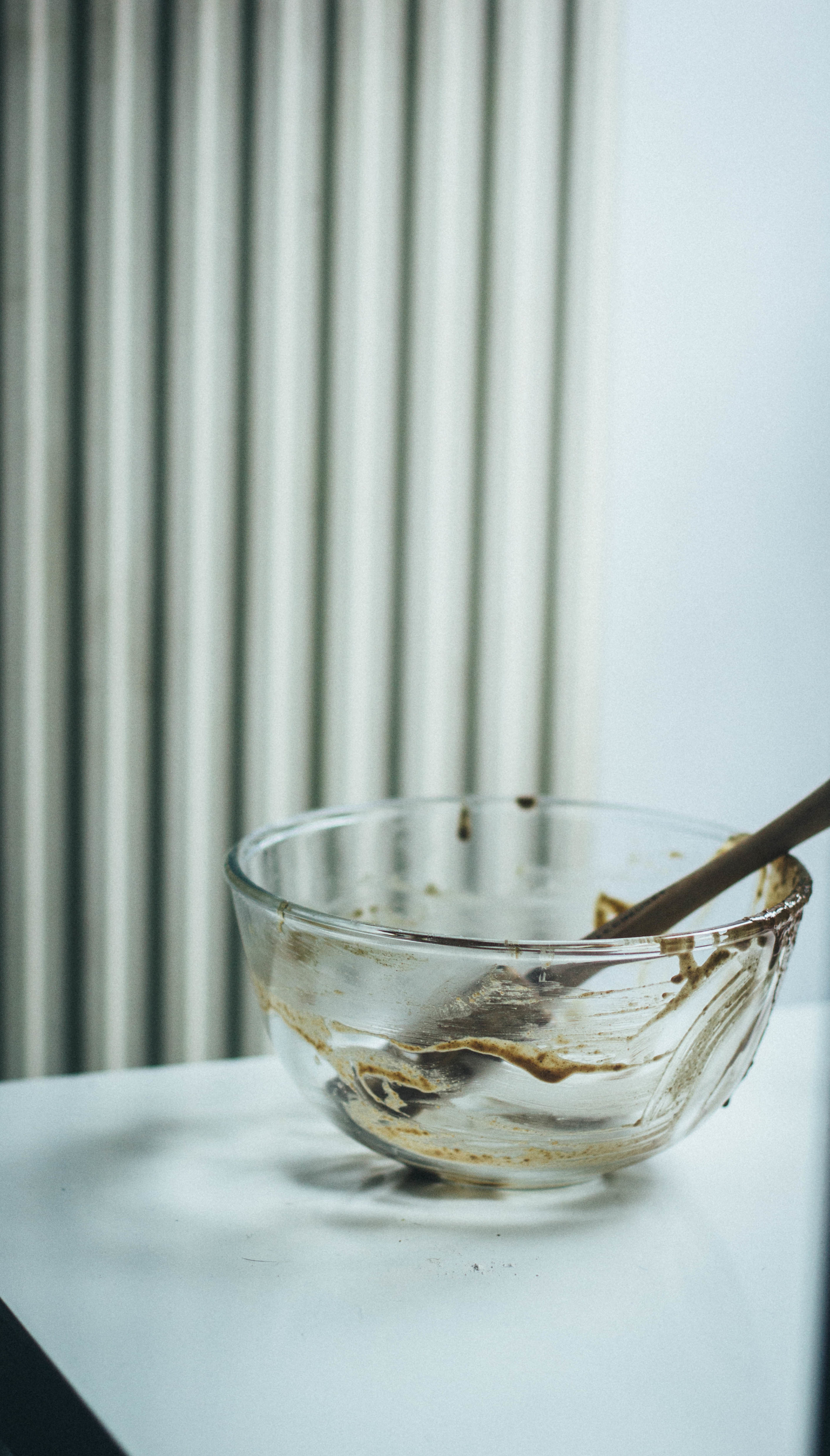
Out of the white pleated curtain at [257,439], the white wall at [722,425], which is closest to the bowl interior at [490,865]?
the white pleated curtain at [257,439]

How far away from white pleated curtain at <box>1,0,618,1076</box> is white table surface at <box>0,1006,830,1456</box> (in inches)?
28.1

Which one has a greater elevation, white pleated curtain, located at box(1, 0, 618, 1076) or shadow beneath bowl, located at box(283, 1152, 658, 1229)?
white pleated curtain, located at box(1, 0, 618, 1076)

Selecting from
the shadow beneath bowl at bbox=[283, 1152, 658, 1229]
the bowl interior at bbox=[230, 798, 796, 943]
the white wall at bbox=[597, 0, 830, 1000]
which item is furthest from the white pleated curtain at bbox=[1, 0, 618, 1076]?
the shadow beneath bowl at bbox=[283, 1152, 658, 1229]

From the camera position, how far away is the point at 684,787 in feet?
4.87

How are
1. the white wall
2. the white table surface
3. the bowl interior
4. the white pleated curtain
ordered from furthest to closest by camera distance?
the white wall, the white pleated curtain, the bowl interior, the white table surface

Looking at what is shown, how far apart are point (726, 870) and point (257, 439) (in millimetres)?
837

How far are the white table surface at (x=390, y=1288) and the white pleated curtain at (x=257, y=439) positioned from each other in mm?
714

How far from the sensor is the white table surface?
276mm

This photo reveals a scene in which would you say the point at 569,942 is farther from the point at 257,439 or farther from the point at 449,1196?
the point at 257,439

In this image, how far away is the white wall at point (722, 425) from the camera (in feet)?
4.30

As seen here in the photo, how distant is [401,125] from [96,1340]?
1133 millimetres

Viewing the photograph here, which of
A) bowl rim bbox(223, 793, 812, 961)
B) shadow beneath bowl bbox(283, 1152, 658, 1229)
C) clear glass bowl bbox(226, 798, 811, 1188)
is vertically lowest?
shadow beneath bowl bbox(283, 1152, 658, 1229)

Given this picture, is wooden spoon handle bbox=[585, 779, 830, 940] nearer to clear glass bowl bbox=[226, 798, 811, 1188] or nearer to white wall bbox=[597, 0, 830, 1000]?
clear glass bowl bbox=[226, 798, 811, 1188]

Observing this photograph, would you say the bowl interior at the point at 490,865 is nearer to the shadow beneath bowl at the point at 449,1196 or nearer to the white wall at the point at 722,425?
the shadow beneath bowl at the point at 449,1196
